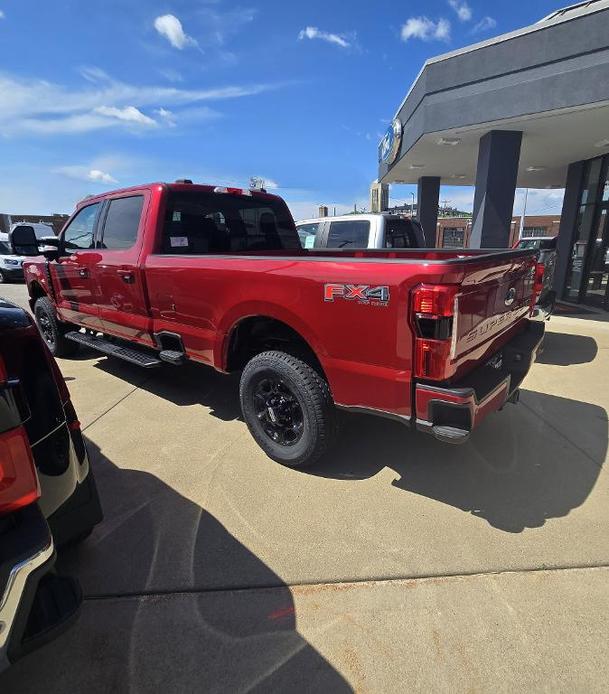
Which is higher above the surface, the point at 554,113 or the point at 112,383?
the point at 554,113

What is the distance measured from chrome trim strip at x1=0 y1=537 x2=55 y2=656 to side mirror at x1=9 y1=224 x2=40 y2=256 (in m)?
4.20

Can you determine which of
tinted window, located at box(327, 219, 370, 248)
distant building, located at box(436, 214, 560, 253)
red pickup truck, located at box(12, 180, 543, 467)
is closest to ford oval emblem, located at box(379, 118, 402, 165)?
tinted window, located at box(327, 219, 370, 248)

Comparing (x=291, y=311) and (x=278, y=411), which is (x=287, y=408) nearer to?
(x=278, y=411)

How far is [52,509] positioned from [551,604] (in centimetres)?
232

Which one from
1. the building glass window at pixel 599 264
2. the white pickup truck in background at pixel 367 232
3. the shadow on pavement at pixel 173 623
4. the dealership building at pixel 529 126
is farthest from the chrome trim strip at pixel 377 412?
the building glass window at pixel 599 264

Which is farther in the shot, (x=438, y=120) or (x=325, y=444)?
(x=438, y=120)

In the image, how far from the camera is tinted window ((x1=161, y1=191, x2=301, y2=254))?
416 centimetres

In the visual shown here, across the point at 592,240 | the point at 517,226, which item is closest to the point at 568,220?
the point at 592,240

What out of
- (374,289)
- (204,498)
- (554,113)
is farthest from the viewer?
(554,113)

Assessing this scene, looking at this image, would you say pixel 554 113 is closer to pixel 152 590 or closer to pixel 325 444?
pixel 325 444

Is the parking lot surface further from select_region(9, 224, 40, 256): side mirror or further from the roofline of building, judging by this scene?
the roofline of building

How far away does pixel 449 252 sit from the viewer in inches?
170

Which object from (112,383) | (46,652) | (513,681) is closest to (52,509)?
A: (46,652)

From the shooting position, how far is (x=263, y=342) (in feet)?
11.7
